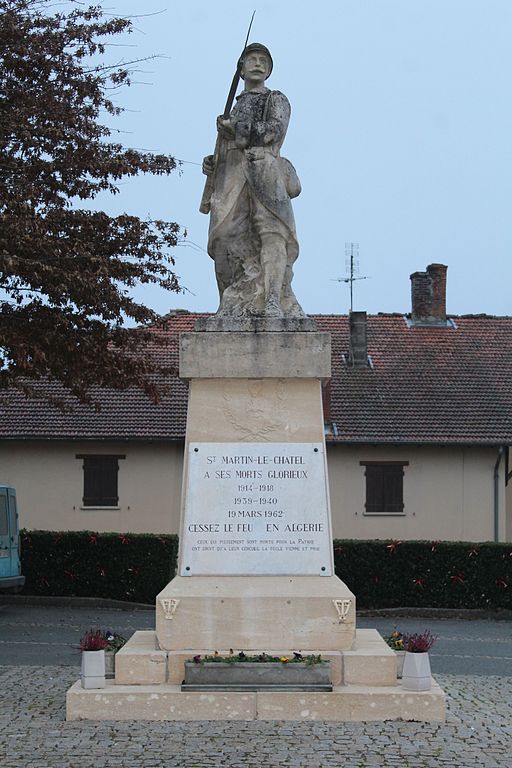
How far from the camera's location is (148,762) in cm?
813

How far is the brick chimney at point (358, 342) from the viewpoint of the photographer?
34.8 m

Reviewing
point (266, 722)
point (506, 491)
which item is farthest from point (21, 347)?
point (506, 491)

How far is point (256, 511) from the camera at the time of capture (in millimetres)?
10188

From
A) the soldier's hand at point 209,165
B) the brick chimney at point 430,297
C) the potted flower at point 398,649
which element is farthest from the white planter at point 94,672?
the brick chimney at point 430,297

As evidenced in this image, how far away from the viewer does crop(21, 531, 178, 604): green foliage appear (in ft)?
81.4

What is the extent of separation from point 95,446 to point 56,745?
75.8 feet

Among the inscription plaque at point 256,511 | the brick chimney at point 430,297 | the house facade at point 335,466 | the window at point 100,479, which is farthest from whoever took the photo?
the brick chimney at point 430,297

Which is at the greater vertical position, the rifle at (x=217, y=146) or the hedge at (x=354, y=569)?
the rifle at (x=217, y=146)

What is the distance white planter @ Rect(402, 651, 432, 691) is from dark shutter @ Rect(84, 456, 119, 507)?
2264 cm

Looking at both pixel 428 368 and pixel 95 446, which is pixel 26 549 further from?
pixel 428 368

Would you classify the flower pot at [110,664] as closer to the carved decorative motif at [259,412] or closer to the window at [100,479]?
the carved decorative motif at [259,412]

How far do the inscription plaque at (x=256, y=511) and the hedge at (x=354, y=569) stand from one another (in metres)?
14.1

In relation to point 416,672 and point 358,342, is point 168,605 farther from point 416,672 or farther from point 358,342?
point 358,342

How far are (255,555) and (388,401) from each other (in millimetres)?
22939
